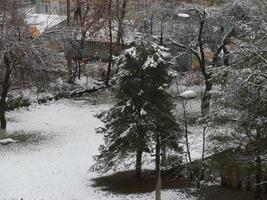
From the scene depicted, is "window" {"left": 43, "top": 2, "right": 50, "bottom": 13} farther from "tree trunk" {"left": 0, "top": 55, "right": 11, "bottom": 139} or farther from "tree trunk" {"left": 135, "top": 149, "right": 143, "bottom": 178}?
"tree trunk" {"left": 135, "top": 149, "right": 143, "bottom": 178}

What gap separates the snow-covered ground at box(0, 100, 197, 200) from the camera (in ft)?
70.8

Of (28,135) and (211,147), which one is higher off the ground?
(211,147)

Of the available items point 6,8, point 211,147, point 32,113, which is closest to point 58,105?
point 32,113

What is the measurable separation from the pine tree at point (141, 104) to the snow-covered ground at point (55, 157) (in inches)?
81.4

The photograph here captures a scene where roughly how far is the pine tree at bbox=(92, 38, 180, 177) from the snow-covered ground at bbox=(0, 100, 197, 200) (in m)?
2.07

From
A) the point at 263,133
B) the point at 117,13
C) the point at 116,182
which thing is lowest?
the point at 116,182

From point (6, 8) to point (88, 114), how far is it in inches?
346

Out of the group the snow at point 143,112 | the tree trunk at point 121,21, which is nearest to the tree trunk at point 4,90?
the snow at point 143,112

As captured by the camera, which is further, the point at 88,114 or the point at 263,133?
the point at 88,114

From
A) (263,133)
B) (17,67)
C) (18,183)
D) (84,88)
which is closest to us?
(263,133)

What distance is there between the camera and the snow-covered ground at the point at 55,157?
21578 millimetres

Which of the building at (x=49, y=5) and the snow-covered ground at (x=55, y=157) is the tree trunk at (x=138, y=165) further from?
the building at (x=49, y=5)

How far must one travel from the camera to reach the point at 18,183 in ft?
74.2

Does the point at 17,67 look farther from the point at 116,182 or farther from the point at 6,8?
the point at 116,182
